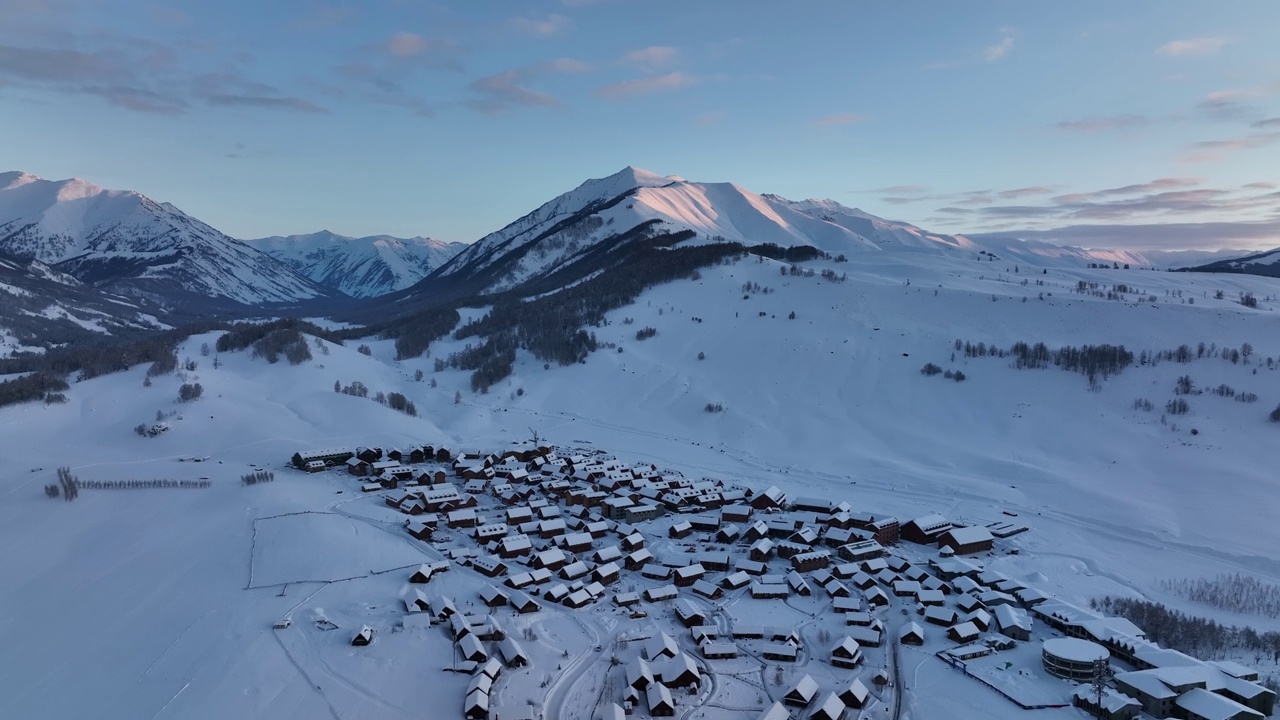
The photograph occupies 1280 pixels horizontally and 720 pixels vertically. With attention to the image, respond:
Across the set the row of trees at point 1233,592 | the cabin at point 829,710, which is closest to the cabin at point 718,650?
the cabin at point 829,710

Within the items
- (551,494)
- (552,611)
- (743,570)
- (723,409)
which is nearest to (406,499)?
(551,494)

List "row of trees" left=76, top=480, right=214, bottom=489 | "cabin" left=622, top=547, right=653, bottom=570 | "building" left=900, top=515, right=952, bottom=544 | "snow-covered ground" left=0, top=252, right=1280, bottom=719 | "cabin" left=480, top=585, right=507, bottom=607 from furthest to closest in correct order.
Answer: "row of trees" left=76, top=480, right=214, bottom=489, "building" left=900, top=515, right=952, bottom=544, "cabin" left=622, top=547, right=653, bottom=570, "cabin" left=480, top=585, right=507, bottom=607, "snow-covered ground" left=0, top=252, right=1280, bottom=719

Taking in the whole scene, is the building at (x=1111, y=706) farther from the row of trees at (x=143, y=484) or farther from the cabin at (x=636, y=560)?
the row of trees at (x=143, y=484)

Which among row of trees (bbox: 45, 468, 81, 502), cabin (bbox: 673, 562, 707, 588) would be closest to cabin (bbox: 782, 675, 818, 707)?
cabin (bbox: 673, 562, 707, 588)

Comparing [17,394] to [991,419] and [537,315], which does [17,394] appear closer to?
[537,315]

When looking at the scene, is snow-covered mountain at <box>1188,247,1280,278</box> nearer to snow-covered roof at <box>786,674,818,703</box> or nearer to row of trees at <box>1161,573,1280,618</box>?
row of trees at <box>1161,573,1280,618</box>

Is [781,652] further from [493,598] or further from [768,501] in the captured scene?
[768,501]
